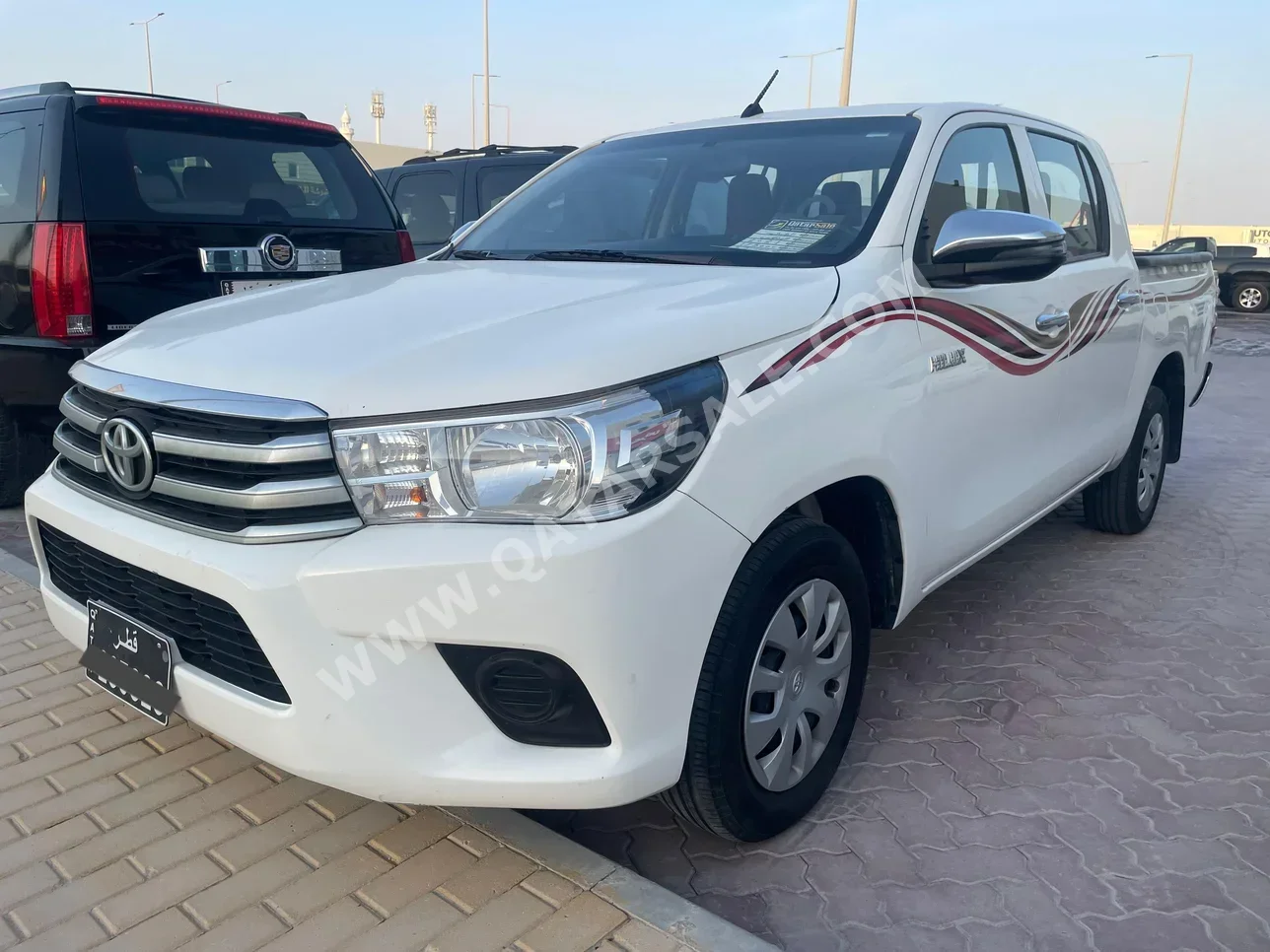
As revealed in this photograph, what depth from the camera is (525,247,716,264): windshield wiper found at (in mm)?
2660

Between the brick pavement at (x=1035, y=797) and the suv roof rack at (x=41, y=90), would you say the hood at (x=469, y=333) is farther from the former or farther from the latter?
the suv roof rack at (x=41, y=90)

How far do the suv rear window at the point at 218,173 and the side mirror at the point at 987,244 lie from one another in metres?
3.07

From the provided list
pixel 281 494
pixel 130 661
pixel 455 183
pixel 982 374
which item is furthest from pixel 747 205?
pixel 455 183

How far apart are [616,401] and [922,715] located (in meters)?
1.77

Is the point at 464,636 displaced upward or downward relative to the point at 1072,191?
downward

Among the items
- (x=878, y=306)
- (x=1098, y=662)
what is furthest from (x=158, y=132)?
(x=1098, y=662)

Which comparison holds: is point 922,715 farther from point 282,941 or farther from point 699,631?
point 282,941

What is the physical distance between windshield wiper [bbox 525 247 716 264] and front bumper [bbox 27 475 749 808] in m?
1.03

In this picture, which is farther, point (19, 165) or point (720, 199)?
Result: point (19, 165)

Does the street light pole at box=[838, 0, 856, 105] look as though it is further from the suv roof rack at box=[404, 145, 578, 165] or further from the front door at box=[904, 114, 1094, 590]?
the front door at box=[904, 114, 1094, 590]

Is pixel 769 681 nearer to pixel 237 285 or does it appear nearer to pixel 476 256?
pixel 476 256

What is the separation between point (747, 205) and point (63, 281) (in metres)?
2.65

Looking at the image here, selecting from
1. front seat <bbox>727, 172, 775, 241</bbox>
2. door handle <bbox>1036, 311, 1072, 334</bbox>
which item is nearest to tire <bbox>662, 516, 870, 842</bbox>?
front seat <bbox>727, 172, 775, 241</bbox>

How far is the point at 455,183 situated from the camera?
823cm
